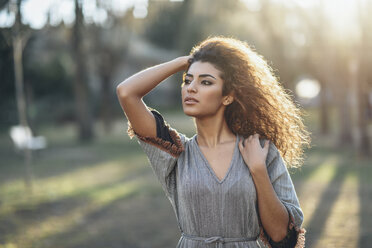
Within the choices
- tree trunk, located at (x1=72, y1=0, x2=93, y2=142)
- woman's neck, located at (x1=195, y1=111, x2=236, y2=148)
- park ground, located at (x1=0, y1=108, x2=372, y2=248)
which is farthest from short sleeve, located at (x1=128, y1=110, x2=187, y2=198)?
tree trunk, located at (x1=72, y1=0, x2=93, y2=142)

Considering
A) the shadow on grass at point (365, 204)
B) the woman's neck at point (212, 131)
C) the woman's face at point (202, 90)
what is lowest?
the shadow on grass at point (365, 204)

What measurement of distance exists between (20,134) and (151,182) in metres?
6.84

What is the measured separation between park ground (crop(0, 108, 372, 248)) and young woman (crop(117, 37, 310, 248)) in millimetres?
3656

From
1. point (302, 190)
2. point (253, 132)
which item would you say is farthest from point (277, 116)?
point (302, 190)

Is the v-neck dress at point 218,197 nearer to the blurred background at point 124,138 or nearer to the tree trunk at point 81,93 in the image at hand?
the blurred background at point 124,138

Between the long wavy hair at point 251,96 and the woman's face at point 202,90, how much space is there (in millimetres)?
39

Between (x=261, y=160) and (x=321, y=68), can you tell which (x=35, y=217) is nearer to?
(x=261, y=160)

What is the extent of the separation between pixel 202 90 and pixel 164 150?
0.39 metres

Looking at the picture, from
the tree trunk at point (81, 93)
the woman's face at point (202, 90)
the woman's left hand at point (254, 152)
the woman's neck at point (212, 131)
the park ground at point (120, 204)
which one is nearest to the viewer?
the woman's left hand at point (254, 152)

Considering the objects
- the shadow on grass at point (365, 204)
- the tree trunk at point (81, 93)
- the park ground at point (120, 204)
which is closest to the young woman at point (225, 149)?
the park ground at point (120, 204)

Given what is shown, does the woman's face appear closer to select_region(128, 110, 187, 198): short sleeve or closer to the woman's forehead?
the woman's forehead

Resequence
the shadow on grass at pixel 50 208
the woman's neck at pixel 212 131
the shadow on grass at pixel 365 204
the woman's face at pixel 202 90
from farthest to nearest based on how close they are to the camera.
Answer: the shadow on grass at pixel 50 208 < the shadow on grass at pixel 365 204 < the woman's neck at pixel 212 131 < the woman's face at pixel 202 90

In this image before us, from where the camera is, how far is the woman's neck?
2.65 metres

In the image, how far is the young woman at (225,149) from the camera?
2.46 metres
